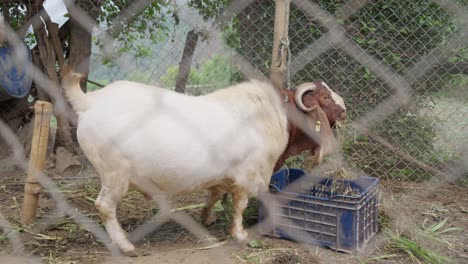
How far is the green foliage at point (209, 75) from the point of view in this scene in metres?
4.43

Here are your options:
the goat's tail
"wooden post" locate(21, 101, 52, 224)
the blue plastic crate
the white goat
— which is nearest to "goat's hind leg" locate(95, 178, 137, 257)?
Result: the white goat

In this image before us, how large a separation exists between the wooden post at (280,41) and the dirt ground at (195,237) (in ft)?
3.11

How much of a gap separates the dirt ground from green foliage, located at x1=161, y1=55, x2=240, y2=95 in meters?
1.09

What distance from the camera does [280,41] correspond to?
3.17 metres

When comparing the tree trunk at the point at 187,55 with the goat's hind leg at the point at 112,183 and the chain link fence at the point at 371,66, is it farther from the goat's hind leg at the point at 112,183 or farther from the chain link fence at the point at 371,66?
the goat's hind leg at the point at 112,183

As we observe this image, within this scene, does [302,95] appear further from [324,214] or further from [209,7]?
[209,7]

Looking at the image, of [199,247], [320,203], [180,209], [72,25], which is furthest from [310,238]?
[72,25]

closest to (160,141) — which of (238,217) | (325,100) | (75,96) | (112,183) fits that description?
(112,183)

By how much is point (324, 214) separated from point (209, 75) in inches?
79.5

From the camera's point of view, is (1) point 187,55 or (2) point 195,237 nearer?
(2) point 195,237

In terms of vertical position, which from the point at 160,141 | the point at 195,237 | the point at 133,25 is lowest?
the point at 195,237

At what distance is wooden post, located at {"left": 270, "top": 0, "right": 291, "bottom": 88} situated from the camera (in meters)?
3.14

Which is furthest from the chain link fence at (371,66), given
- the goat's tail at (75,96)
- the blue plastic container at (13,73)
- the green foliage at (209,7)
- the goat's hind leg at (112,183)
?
the goat's hind leg at (112,183)

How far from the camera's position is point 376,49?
4273 mm
